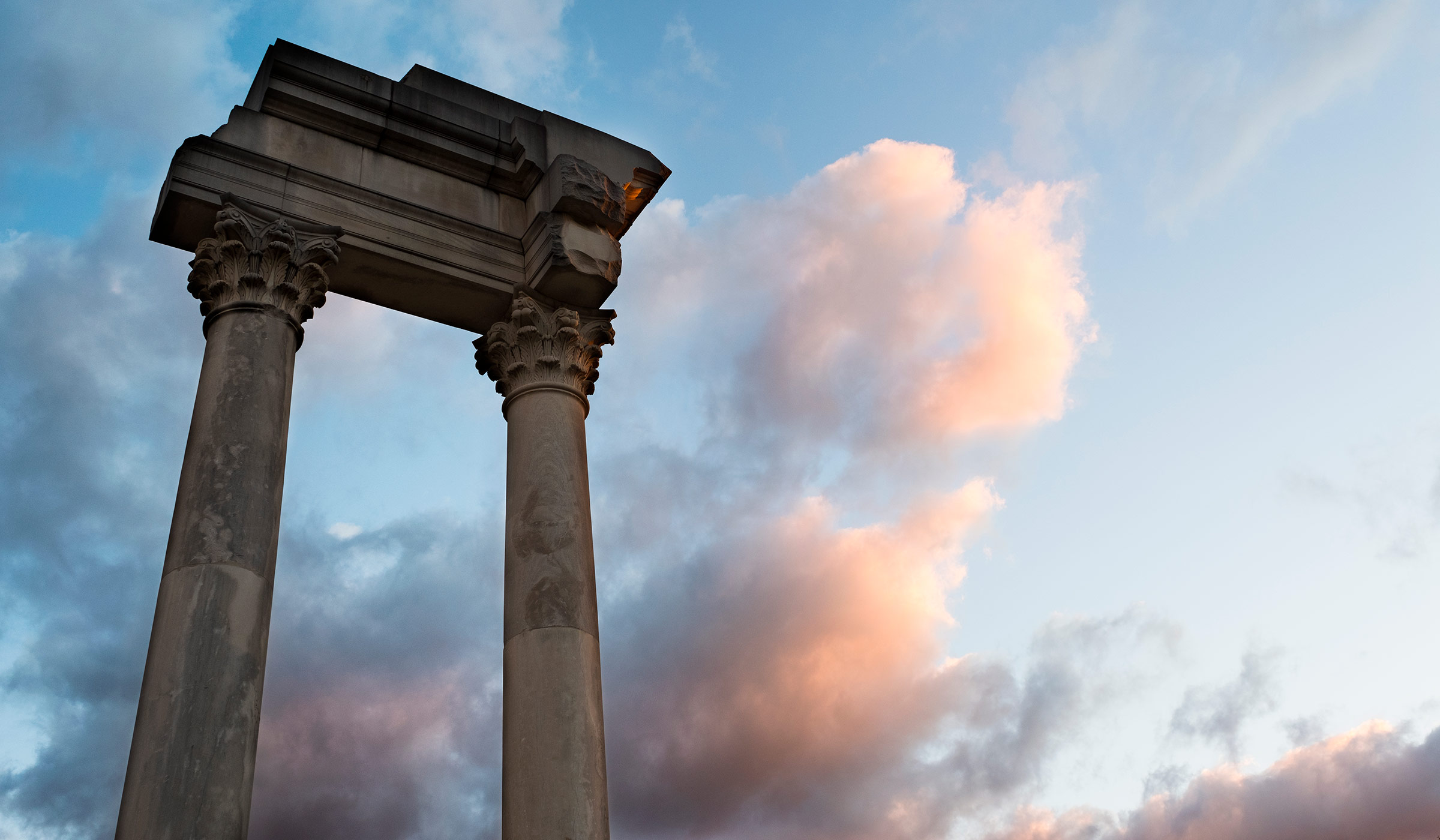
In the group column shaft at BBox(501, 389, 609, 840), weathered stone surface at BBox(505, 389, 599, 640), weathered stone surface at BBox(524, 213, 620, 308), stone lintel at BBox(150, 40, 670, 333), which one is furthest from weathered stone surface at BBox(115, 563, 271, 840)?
weathered stone surface at BBox(524, 213, 620, 308)

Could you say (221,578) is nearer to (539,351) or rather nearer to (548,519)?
(548,519)

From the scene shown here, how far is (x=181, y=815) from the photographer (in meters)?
28.1

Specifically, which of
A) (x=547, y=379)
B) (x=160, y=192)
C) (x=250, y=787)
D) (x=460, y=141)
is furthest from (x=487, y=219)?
(x=250, y=787)

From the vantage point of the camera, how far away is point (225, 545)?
32.1 m

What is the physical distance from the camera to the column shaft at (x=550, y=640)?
34.5 meters

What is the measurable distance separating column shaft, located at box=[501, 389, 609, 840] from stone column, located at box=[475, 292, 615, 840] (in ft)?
0.12

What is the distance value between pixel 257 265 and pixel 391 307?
7556mm

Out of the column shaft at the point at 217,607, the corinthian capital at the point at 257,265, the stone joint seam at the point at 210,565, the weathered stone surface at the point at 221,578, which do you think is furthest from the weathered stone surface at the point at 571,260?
the stone joint seam at the point at 210,565

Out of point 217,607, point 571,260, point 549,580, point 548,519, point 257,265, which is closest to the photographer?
point 217,607

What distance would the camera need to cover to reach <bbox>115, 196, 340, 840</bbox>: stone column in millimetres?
28750

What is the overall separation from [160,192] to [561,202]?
13988mm

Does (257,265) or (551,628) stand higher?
(257,265)

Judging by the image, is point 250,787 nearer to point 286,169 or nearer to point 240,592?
point 240,592

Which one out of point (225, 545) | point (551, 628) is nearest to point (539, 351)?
point (551, 628)
